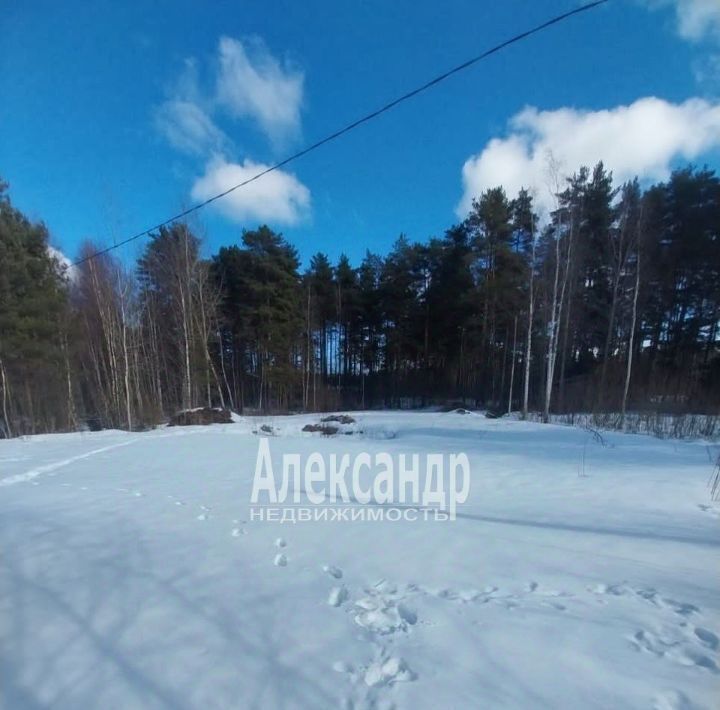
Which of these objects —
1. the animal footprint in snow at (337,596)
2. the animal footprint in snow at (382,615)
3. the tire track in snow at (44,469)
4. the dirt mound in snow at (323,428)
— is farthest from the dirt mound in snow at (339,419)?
the animal footprint in snow at (382,615)

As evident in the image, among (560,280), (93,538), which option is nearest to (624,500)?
(93,538)

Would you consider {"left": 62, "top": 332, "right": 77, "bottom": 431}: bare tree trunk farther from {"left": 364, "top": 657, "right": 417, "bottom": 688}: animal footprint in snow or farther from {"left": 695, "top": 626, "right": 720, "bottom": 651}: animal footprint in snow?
{"left": 695, "top": 626, "right": 720, "bottom": 651}: animal footprint in snow

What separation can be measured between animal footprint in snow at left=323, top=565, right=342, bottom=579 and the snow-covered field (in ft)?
0.05

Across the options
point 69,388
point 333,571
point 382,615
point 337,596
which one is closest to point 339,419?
point 333,571

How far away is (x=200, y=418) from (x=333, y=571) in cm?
1298

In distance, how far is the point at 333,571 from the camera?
253cm

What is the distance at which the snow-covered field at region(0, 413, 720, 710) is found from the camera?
59.9 inches

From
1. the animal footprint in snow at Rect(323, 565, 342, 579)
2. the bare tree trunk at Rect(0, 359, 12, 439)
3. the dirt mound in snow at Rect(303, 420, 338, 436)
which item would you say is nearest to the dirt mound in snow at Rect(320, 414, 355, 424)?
the dirt mound in snow at Rect(303, 420, 338, 436)

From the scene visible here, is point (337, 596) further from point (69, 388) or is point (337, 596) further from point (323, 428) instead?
point (69, 388)

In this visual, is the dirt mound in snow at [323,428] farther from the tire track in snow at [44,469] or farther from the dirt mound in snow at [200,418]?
the tire track in snow at [44,469]

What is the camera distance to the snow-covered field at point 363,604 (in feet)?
4.99

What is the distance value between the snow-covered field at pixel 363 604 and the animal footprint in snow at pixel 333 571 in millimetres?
14

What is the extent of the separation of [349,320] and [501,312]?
12.0 meters

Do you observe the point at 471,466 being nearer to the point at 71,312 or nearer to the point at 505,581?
the point at 505,581
